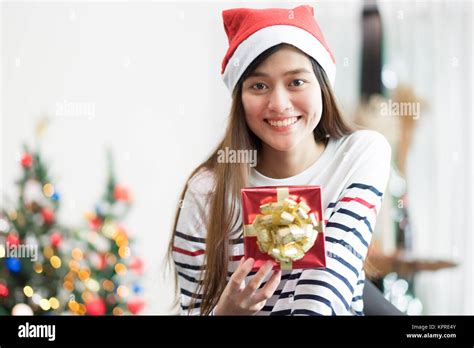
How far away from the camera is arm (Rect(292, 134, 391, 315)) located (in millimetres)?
1203

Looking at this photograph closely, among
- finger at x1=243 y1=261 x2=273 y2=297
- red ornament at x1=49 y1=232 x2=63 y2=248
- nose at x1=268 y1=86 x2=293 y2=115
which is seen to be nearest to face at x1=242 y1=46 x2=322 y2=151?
nose at x1=268 y1=86 x2=293 y2=115

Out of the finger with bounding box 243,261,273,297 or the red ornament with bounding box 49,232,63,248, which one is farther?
the red ornament with bounding box 49,232,63,248

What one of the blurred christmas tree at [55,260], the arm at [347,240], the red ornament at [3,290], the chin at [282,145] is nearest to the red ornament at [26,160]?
the blurred christmas tree at [55,260]

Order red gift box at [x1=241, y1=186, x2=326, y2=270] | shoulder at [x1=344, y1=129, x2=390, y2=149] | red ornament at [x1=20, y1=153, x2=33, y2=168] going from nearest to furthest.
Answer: red gift box at [x1=241, y1=186, x2=326, y2=270]
shoulder at [x1=344, y1=129, x2=390, y2=149]
red ornament at [x1=20, y1=153, x2=33, y2=168]

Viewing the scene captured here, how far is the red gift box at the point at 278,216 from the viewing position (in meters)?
1.16

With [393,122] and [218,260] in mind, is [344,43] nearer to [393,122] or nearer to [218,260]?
[393,122]

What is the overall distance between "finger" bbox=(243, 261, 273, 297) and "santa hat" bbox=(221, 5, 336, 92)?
359 millimetres

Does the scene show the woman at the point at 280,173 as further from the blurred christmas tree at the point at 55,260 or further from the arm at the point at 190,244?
the blurred christmas tree at the point at 55,260

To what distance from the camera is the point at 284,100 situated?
1.26 metres

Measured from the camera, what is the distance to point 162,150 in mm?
1362

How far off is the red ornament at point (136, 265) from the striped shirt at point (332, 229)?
0.09 meters

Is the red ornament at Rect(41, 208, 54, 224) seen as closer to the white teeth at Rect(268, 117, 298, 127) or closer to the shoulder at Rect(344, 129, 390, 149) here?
the white teeth at Rect(268, 117, 298, 127)

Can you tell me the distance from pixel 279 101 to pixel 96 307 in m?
0.59
